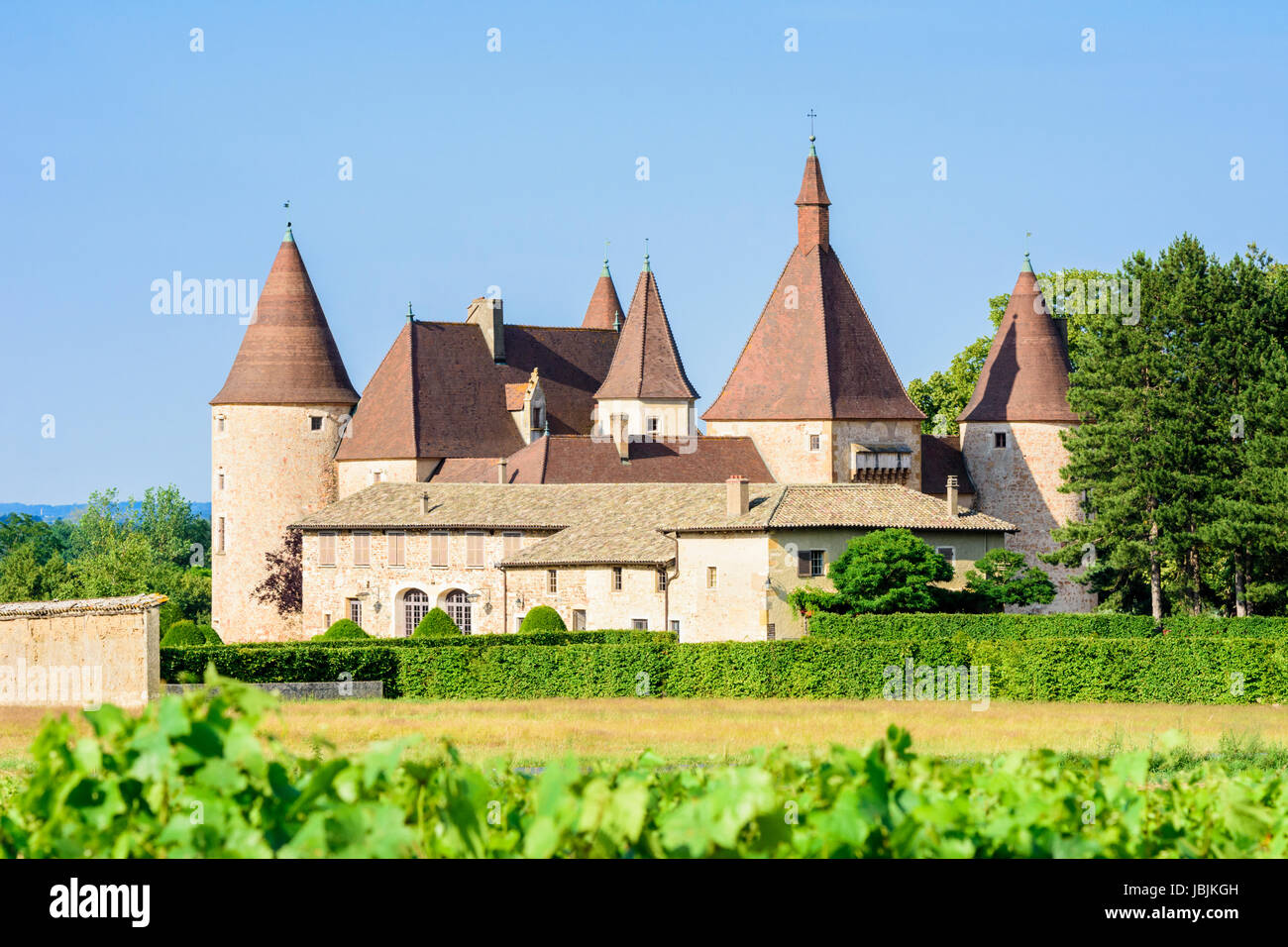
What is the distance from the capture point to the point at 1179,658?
3825 cm

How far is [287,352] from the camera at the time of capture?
86.4 meters

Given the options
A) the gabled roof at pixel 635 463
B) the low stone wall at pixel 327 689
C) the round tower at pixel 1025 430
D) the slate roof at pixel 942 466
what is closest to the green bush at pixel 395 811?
the low stone wall at pixel 327 689

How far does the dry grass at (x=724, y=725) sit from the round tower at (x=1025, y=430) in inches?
1592

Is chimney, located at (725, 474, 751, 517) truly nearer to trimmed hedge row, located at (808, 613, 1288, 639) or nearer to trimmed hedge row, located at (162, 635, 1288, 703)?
trimmed hedge row, located at (808, 613, 1288, 639)

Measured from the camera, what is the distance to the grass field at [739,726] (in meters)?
24.5

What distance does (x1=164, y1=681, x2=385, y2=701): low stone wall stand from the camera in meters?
40.7

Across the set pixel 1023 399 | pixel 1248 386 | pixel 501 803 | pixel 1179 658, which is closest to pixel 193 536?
pixel 1023 399

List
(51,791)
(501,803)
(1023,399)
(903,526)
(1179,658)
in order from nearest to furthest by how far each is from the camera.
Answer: (51,791) < (501,803) < (1179,658) < (903,526) < (1023,399)

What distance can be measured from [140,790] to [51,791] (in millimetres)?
260

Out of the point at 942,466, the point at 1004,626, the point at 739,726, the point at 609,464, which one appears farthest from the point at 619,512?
the point at 739,726

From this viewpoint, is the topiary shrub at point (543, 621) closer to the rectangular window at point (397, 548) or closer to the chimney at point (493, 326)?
the rectangular window at point (397, 548)

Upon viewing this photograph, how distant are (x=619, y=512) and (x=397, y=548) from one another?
10.5 m

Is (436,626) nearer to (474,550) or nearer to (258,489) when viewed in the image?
(474,550)
